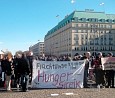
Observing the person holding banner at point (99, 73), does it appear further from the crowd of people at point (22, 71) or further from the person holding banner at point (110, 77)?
the person holding banner at point (110, 77)

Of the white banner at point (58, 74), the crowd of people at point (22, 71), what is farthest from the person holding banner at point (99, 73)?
the white banner at point (58, 74)

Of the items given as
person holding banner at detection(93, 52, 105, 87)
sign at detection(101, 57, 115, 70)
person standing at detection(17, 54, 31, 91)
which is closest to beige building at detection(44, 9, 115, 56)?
sign at detection(101, 57, 115, 70)

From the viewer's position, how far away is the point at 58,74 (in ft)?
53.5

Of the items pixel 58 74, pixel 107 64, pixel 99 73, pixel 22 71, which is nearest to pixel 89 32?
pixel 107 64

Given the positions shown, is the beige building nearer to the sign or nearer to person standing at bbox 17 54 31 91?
the sign

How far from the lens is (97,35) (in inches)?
5438

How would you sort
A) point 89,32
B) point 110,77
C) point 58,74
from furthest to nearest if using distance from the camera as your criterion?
point 89,32 → point 110,77 → point 58,74

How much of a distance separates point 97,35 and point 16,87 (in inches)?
4860

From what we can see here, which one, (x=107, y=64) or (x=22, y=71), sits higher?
(x=107, y=64)

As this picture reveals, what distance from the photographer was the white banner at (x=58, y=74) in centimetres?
1608

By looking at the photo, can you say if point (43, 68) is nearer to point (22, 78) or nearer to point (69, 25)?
point (22, 78)

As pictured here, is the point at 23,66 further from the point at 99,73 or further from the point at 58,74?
the point at 99,73

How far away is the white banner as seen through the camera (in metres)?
16.1

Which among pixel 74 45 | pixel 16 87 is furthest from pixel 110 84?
pixel 74 45
